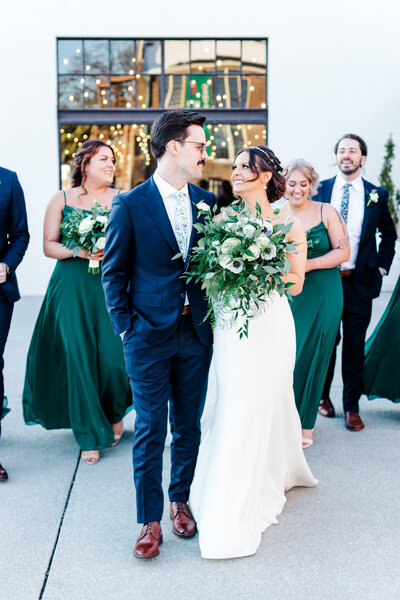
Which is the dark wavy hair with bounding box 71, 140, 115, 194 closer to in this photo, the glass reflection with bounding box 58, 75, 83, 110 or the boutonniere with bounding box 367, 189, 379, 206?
the boutonniere with bounding box 367, 189, 379, 206

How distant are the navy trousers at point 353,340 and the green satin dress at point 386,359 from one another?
0.17 metres

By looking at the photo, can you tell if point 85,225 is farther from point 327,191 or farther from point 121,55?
point 121,55

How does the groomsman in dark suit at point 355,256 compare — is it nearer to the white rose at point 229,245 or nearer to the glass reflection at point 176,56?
the white rose at point 229,245

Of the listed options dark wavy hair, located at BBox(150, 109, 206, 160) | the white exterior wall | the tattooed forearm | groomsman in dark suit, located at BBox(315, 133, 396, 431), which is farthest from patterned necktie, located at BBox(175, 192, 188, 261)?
the white exterior wall


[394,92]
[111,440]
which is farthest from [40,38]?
[111,440]

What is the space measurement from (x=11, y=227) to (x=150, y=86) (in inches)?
337

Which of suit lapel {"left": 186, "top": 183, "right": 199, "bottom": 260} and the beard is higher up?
the beard

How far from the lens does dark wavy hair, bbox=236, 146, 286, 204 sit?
156 inches

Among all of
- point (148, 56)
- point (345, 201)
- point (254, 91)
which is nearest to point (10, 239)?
point (345, 201)

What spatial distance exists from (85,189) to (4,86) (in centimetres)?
854

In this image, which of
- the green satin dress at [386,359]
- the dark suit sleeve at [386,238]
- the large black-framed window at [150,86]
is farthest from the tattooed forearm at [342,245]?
the large black-framed window at [150,86]

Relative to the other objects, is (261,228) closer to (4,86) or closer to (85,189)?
(85,189)

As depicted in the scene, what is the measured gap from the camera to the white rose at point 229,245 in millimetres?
3352

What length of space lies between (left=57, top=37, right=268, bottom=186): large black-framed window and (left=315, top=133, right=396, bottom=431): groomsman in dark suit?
7221 mm
